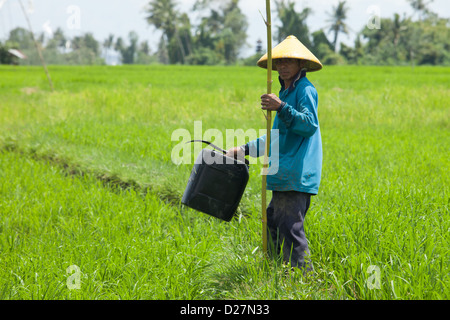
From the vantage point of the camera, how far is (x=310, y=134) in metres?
2.00

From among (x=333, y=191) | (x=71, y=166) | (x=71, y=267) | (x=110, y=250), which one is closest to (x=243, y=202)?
(x=333, y=191)

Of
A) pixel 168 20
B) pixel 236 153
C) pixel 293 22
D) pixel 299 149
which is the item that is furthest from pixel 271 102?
pixel 168 20

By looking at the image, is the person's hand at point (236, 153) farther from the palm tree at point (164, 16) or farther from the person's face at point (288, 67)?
the palm tree at point (164, 16)

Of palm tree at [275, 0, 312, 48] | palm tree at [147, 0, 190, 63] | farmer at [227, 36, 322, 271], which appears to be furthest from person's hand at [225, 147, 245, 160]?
palm tree at [147, 0, 190, 63]

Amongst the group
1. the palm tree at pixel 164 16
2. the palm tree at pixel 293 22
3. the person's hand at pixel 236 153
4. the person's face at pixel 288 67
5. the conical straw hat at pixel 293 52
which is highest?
the palm tree at pixel 164 16

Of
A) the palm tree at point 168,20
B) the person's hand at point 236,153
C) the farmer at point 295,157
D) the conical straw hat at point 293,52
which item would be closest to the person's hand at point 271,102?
the farmer at point 295,157

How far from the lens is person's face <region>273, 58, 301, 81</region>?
216 centimetres

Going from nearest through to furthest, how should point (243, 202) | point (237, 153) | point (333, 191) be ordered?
1. point (237, 153)
2. point (333, 191)
3. point (243, 202)

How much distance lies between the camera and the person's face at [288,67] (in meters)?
2.16

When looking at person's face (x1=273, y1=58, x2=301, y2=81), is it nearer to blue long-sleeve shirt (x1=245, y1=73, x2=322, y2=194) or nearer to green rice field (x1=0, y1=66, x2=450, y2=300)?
blue long-sleeve shirt (x1=245, y1=73, x2=322, y2=194)

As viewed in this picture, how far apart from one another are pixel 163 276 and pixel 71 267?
54 cm

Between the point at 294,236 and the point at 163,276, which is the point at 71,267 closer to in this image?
the point at 163,276

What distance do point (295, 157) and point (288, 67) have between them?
1.59ft

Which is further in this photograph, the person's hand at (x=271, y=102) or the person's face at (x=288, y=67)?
the person's face at (x=288, y=67)
